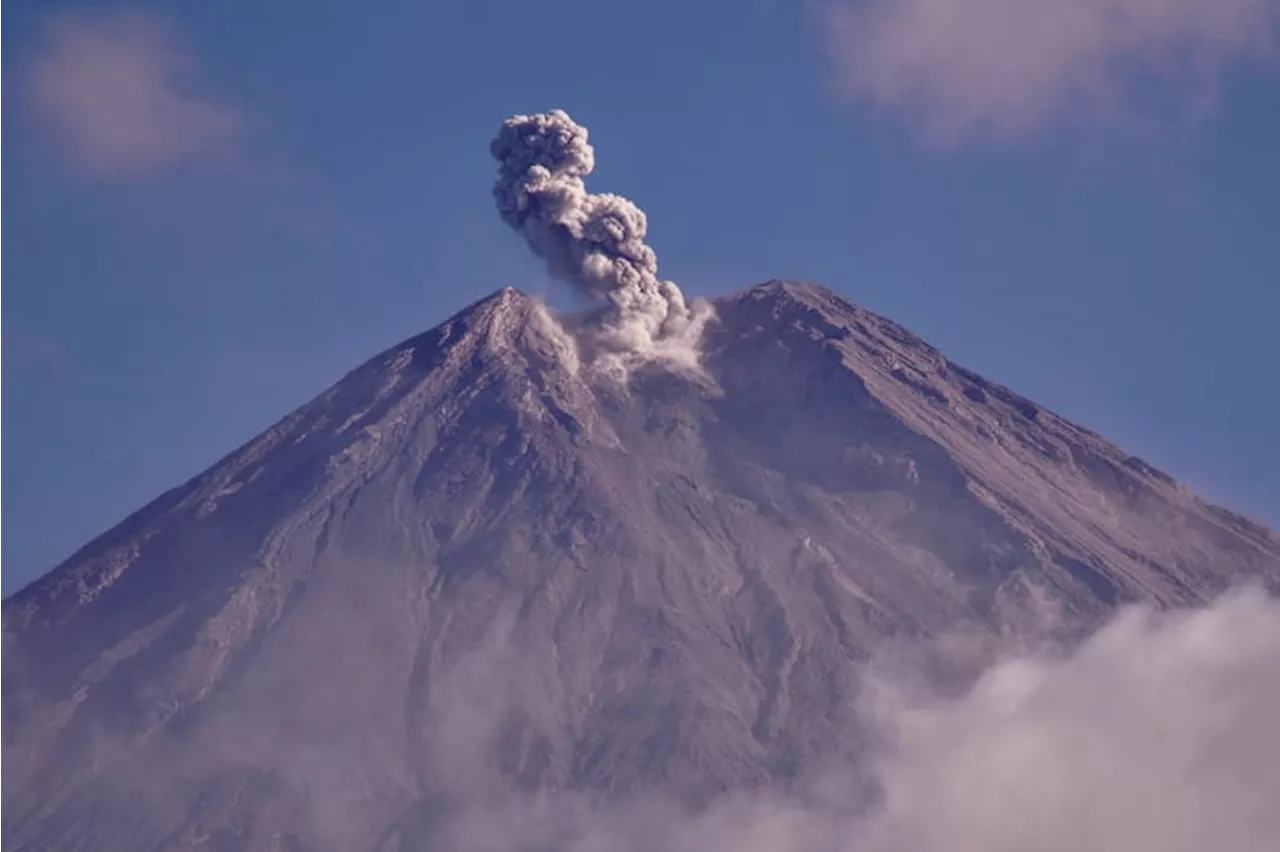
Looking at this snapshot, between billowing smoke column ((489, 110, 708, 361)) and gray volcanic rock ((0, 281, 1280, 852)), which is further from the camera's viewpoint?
billowing smoke column ((489, 110, 708, 361))

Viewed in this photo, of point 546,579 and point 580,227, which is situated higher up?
point 580,227

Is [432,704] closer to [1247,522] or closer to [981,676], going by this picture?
[981,676]

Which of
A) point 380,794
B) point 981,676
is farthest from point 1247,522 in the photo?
point 380,794

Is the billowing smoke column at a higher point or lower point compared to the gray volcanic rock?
higher

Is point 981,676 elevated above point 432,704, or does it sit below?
above

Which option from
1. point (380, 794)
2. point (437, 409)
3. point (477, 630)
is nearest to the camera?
point (380, 794)

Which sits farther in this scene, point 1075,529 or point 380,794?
point 1075,529
